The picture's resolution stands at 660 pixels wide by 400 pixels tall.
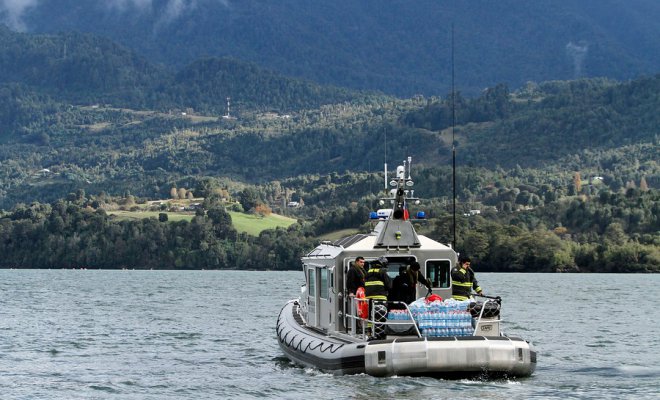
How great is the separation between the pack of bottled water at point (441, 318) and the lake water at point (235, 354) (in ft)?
3.72

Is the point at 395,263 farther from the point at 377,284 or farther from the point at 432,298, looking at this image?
the point at 432,298

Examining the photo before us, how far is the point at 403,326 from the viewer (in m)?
31.8

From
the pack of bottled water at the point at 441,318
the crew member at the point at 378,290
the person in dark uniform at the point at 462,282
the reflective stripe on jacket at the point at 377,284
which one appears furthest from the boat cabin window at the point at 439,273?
the pack of bottled water at the point at 441,318

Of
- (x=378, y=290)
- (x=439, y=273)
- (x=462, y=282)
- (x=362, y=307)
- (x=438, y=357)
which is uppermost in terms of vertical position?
(x=439, y=273)

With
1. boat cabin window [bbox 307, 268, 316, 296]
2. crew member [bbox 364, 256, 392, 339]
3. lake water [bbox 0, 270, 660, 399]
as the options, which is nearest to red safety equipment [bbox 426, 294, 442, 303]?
crew member [bbox 364, 256, 392, 339]

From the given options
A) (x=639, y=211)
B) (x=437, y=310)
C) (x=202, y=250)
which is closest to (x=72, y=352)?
(x=437, y=310)

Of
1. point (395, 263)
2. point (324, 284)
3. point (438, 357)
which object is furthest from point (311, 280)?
point (438, 357)

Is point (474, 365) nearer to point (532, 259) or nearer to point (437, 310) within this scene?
point (437, 310)

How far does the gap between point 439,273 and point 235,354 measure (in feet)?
38.2

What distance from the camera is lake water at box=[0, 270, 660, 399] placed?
32.5 m

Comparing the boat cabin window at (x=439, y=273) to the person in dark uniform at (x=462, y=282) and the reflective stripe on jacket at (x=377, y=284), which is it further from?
the reflective stripe on jacket at (x=377, y=284)

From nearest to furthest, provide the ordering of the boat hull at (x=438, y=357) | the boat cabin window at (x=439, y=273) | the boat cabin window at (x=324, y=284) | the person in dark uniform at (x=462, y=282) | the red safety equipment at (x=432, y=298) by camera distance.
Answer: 1. the boat hull at (x=438, y=357)
2. the red safety equipment at (x=432, y=298)
3. the person in dark uniform at (x=462, y=282)
4. the boat cabin window at (x=439, y=273)
5. the boat cabin window at (x=324, y=284)

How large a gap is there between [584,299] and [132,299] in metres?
27.9

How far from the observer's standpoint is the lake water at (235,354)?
32.5m
